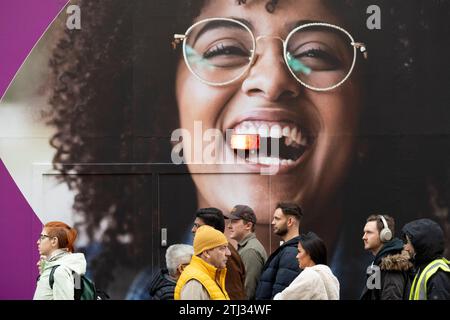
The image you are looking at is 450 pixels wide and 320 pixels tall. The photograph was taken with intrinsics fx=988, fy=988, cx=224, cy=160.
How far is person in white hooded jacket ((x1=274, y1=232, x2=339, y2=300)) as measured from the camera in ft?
21.3

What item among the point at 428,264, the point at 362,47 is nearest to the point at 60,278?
the point at 428,264

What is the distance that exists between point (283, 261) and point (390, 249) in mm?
816

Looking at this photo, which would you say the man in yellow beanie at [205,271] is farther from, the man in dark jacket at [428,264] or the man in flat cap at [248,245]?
the man in flat cap at [248,245]

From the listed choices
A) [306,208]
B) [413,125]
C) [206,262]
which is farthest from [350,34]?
[206,262]

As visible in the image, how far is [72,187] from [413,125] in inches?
130

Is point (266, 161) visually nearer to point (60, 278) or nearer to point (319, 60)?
point (319, 60)

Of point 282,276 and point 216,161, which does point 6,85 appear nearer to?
point 216,161

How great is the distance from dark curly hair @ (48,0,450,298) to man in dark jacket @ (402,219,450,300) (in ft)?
8.14

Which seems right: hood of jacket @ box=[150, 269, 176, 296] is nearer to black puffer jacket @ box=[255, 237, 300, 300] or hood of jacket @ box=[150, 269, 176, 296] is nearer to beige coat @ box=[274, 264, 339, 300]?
black puffer jacket @ box=[255, 237, 300, 300]

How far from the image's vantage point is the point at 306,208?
9.34 m

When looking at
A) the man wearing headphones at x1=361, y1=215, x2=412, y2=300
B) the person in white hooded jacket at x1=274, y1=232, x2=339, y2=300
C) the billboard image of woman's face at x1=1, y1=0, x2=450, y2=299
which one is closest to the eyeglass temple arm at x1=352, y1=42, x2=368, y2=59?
the billboard image of woman's face at x1=1, y1=0, x2=450, y2=299
